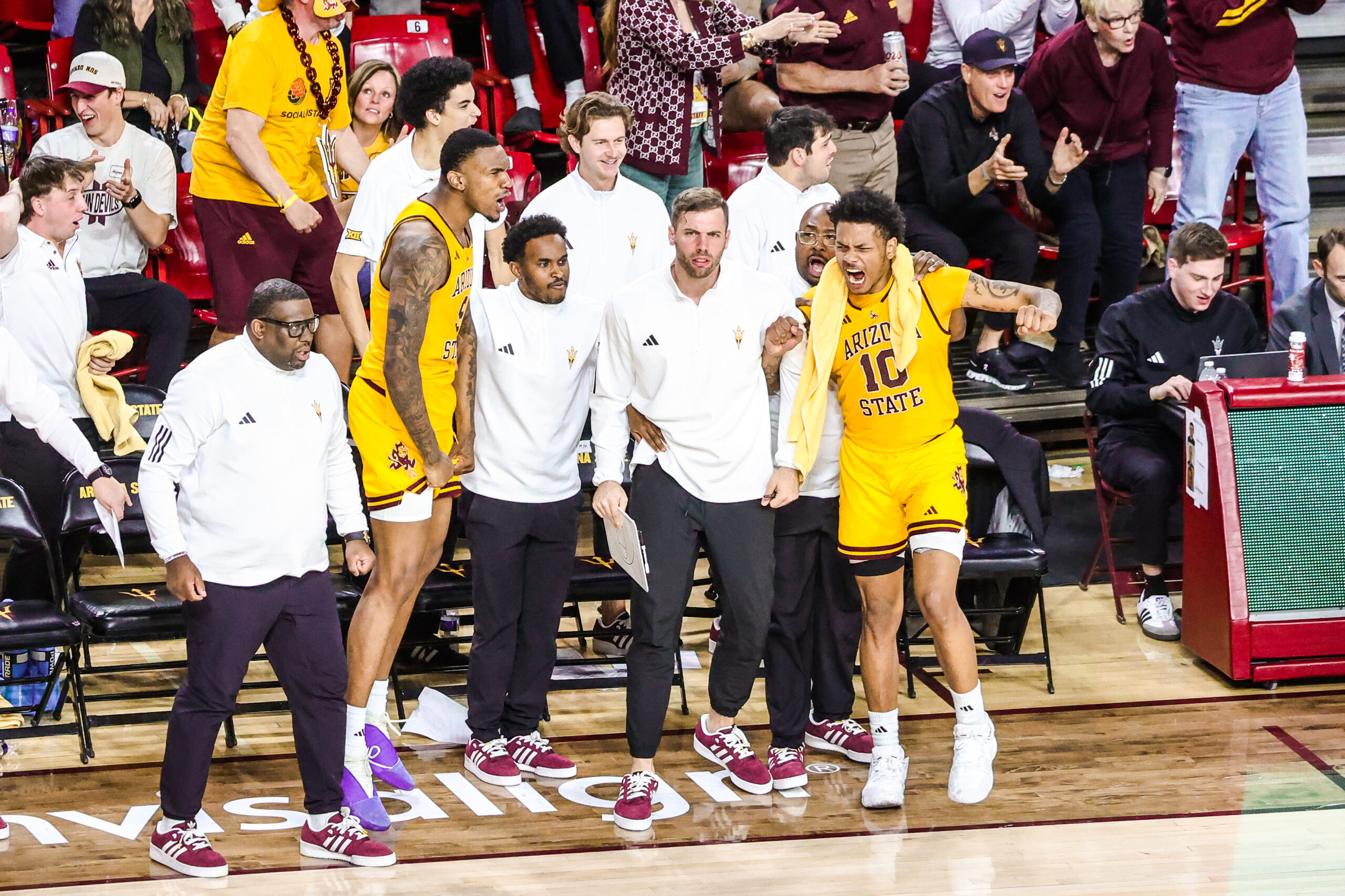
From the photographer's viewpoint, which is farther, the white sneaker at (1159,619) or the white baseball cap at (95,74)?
the white baseball cap at (95,74)

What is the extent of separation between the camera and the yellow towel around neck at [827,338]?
482cm

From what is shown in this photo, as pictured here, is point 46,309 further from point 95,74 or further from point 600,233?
point 600,233

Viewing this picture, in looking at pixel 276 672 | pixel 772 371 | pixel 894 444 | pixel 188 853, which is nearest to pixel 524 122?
pixel 772 371

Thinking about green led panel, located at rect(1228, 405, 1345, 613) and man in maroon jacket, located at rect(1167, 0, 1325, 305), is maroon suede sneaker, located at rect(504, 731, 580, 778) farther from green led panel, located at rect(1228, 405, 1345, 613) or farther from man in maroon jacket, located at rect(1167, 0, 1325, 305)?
man in maroon jacket, located at rect(1167, 0, 1325, 305)

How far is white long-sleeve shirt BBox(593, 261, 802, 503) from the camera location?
4.77 m

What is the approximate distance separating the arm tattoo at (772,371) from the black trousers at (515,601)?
733mm

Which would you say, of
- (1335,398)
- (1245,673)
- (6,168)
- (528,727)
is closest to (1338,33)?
(1335,398)

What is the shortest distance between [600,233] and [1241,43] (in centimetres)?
385

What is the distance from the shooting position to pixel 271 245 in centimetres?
633

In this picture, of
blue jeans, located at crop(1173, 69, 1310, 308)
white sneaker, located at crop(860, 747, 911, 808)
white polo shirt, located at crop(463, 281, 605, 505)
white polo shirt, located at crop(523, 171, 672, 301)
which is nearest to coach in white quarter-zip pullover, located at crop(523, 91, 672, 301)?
white polo shirt, located at crop(523, 171, 672, 301)

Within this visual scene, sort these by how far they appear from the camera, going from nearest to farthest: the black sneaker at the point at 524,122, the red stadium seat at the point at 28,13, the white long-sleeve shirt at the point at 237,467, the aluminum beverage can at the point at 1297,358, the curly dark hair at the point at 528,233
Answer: the white long-sleeve shirt at the point at 237,467
the curly dark hair at the point at 528,233
the aluminum beverage can at the point at 1297,358
the black sneaker at the point at 524,122
the red stadium seat at the point at 28,13

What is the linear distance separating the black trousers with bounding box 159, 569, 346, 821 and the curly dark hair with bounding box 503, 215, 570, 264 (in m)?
1.16

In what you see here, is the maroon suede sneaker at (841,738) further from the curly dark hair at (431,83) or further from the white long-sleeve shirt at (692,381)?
the curly dark hair at (431,83)

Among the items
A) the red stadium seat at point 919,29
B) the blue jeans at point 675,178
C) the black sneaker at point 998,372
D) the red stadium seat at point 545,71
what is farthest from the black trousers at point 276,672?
the red stadium seat at point 919,29
